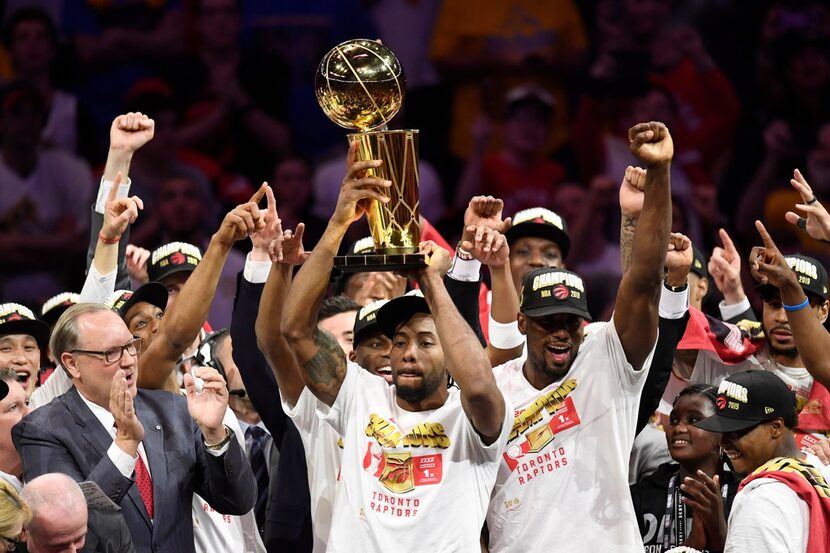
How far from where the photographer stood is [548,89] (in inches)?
361

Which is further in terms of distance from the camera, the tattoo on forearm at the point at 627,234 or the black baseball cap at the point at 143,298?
the black baseball cap at the point at 143,298

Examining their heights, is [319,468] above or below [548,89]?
below

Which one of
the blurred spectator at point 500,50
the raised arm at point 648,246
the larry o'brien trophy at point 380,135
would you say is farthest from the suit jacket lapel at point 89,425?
the blurred spectator at point 500,50

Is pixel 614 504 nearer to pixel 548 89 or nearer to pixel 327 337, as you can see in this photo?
pixel 327 337

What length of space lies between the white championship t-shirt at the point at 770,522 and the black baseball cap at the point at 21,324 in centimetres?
275

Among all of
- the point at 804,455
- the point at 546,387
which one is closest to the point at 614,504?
the point at 546,387

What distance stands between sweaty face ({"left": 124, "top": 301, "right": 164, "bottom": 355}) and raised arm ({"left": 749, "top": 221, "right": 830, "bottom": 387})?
2.20 m

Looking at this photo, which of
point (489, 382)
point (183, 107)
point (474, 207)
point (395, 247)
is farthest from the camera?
point (183, 107)

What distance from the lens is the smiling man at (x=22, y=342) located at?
16.6ft

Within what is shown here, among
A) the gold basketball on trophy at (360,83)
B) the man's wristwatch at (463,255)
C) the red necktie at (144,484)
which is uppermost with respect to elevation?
the gold basketball on trophy at (360,83)

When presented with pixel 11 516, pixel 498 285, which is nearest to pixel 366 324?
pixel 498 285

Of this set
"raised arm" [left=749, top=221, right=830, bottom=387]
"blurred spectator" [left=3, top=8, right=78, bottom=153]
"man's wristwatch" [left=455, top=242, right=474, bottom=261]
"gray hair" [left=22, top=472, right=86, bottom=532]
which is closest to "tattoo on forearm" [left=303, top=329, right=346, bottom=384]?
"man's wristwatch" [left=455, top=242, right=474, bottom=261]

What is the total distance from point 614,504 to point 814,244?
4966 millimetres

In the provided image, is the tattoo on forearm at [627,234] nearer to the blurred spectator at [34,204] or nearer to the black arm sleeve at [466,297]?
the black arm sleeve at [466,297]
